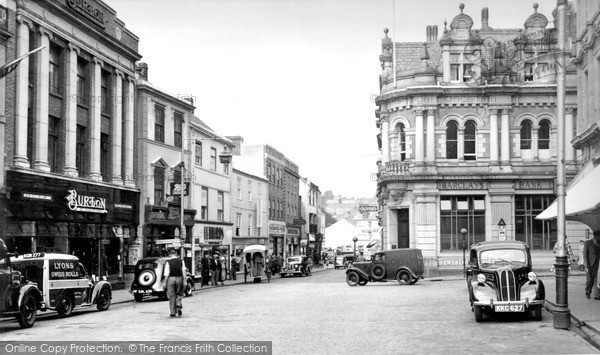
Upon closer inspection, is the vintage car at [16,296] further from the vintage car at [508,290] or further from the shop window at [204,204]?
the shop window at [204,204]

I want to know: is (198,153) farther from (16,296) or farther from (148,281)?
(16,296)

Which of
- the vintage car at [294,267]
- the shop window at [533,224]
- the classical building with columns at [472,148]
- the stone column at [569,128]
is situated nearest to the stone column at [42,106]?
the classical building with columns at [472,148]

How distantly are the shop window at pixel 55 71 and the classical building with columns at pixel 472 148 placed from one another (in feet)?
76.9

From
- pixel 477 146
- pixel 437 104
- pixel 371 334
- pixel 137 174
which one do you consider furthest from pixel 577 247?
pixel 371 334

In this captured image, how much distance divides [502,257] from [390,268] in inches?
708

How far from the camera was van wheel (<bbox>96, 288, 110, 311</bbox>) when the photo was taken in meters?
22.7

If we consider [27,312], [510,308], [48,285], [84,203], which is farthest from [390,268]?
[27,312]

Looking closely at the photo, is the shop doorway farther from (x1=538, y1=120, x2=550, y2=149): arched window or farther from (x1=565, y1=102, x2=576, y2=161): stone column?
(x1=565, y1=102, x2=576, y2=161): stone column

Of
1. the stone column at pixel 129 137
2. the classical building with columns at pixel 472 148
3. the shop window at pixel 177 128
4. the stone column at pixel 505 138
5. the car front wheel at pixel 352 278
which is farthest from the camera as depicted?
the stone column at pixel 505 138

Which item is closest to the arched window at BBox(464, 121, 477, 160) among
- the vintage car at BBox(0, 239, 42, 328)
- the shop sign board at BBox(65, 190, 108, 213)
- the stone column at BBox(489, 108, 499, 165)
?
the stone column at BBox(489, 108, 499, 165)

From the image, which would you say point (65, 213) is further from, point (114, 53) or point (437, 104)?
point (437, 104)

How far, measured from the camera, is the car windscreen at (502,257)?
734 inches

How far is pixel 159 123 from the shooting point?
41219 millimetres

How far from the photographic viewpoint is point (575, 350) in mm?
12633
